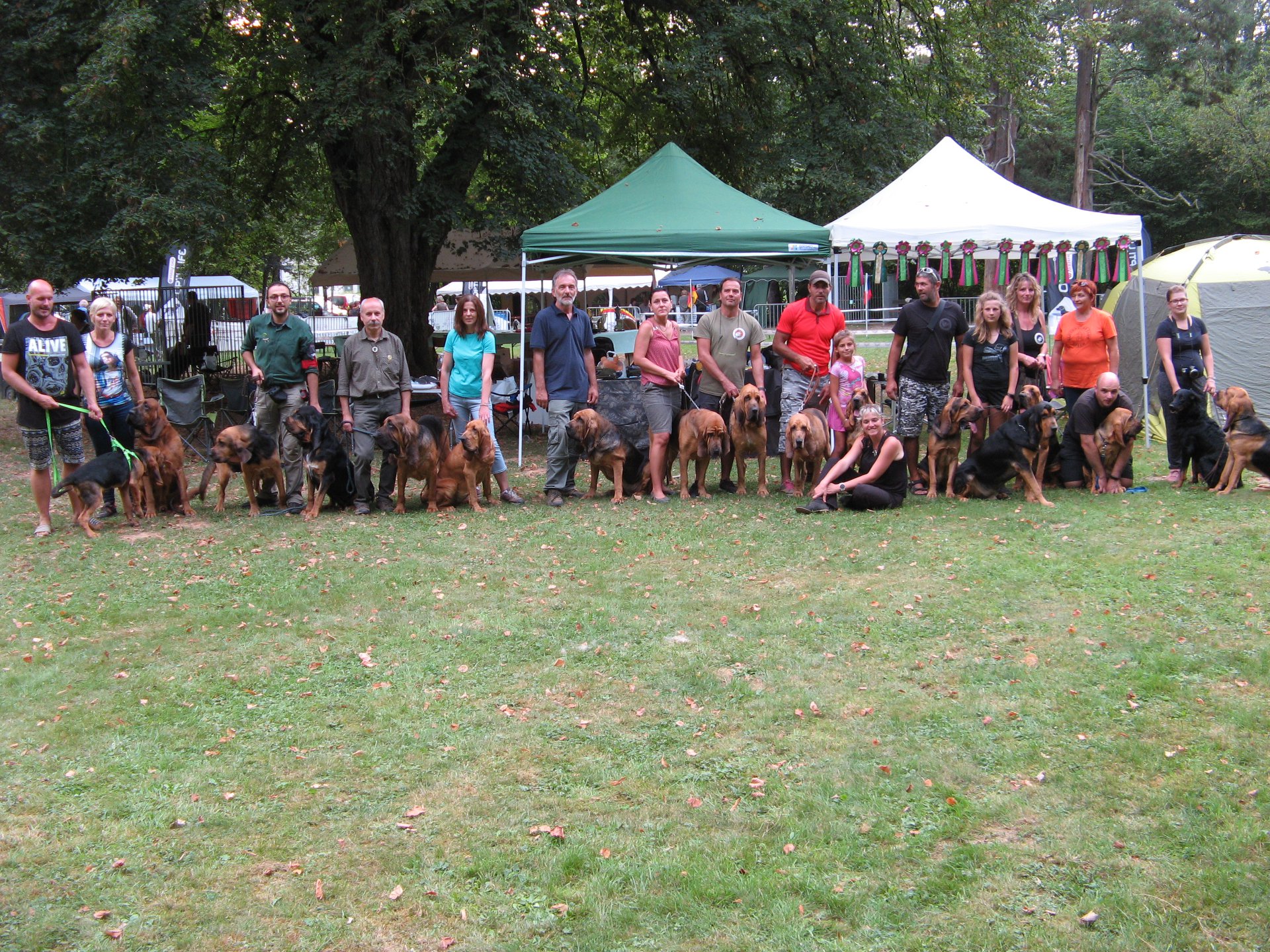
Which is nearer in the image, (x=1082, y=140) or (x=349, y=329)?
(x=1082, y=140)

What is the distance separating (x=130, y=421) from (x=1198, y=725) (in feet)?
26.7

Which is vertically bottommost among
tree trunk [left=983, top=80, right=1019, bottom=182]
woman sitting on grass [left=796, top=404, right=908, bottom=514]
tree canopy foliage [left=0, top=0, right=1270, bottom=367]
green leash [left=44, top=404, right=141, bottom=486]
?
woman sitting on grass [left=796, top=404, right=908, bottom=514]

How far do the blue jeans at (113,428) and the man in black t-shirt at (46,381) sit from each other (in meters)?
0.42

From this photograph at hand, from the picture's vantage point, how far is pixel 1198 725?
417 cm

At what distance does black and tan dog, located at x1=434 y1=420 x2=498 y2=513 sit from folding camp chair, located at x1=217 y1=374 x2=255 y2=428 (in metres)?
3.18

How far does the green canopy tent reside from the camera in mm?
10773

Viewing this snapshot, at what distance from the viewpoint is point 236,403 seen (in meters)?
12.0

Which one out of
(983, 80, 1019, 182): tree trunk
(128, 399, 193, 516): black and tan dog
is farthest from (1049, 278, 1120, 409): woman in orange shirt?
(983, 80, 1019, 182): tree trunk

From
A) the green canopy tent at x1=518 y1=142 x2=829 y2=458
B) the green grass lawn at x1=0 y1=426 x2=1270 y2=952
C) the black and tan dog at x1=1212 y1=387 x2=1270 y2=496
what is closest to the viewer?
the green grass lawn at x1=0 y1=426 x2=1270 y2=952

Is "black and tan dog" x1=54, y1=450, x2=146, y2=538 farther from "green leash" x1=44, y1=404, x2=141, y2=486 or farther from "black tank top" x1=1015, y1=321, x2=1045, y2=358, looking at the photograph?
"black tank top" x1=1015, y1=321, x2=1045, y2=358

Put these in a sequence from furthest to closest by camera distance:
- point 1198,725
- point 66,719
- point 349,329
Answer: point 349,329 < point 66,719 < point 1198,725

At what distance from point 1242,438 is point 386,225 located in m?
11.1

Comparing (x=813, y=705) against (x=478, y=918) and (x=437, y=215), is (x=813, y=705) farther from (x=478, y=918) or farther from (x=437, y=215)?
(x=437, y=215)

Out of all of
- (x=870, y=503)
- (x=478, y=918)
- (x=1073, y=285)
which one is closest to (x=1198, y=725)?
(x=478, y=918)
